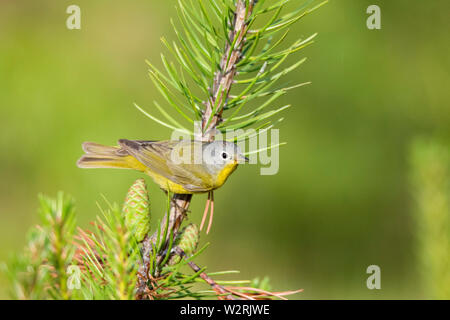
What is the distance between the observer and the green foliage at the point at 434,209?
191cm

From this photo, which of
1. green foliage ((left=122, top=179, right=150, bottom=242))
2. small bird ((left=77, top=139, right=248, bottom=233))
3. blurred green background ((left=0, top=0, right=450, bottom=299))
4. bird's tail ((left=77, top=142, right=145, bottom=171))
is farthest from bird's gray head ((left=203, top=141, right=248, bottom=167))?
blurred green background ((left=0, top=0, right=450, bottom=299))

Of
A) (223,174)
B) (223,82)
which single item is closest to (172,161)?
(223,174)

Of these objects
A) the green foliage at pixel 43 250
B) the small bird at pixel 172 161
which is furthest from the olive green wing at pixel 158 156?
the green foliage at pixel 43 250

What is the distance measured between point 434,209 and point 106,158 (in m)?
1.82

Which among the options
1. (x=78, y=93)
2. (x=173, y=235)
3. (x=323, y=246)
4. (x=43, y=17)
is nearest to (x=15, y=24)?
(x=43, y=17)

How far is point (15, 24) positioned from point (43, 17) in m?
0.29

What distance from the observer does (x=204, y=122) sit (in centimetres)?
158

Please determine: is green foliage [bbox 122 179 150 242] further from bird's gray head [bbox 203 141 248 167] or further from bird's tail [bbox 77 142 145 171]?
bird's tail [bbox 77 142 145 171]

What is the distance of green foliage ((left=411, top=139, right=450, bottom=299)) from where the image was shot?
1.91 metres

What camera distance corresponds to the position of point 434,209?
1949 millimetres

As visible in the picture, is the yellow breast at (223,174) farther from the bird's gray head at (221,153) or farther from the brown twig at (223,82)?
the brown twig at (223,82)

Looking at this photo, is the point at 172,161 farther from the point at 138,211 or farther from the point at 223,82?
the point at 138,211

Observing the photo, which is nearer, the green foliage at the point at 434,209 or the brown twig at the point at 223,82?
the brown twig at the point at 223,82
